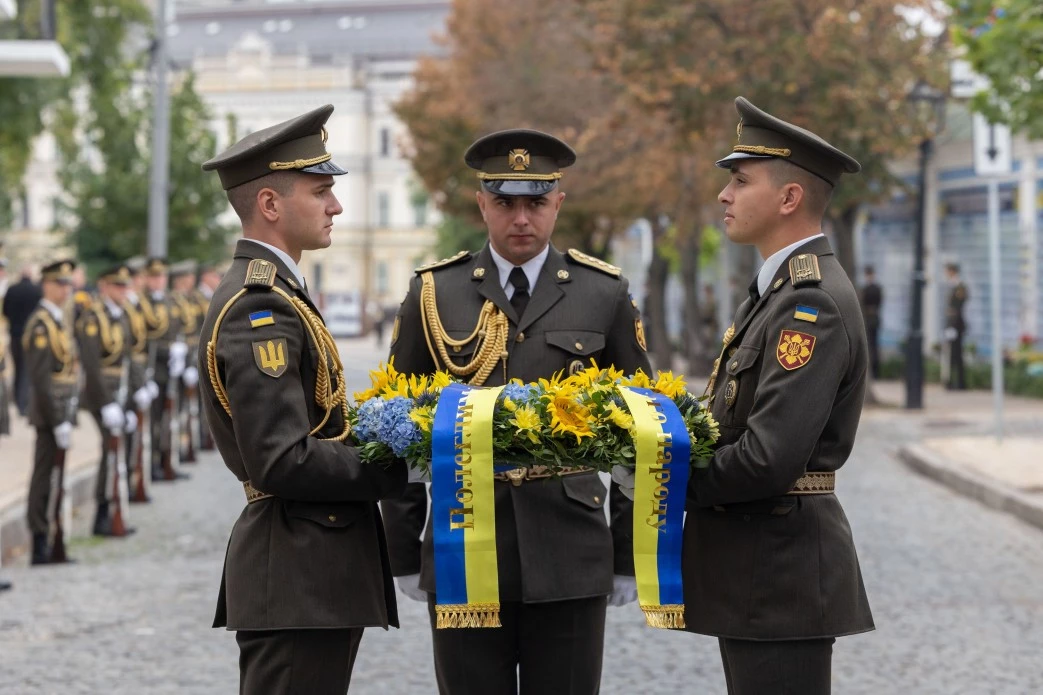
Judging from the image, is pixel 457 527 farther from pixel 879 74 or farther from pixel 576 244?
pixel 576 244

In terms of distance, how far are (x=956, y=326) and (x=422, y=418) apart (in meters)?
23.9

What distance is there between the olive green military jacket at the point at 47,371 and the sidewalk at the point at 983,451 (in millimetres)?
7232

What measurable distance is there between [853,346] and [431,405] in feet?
3.68

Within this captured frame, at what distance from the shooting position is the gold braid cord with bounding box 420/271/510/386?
5285mm

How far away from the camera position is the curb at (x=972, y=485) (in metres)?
13.2

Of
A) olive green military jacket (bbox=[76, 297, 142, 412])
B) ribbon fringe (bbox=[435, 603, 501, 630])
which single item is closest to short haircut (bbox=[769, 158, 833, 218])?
ribbon fringe (bbox=[435, 603, 501, 630])

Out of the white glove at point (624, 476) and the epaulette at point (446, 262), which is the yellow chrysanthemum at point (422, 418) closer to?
the white glove at point (624, 476)

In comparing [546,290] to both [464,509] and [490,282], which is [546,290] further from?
[464,509]

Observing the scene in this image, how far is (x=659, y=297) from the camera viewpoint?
3697 cm

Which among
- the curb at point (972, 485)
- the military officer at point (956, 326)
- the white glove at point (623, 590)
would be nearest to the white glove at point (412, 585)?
the white glove at point (623, 590)

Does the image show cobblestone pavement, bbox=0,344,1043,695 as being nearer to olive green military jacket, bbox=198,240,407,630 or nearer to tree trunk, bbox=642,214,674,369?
olive green military jacket, bbox=198,240,407,630

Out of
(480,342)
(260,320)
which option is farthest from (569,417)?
(480,342)

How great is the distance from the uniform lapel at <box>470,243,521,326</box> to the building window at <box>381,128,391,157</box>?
11177cm

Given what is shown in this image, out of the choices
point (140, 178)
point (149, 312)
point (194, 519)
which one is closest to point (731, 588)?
point (194, 519)
